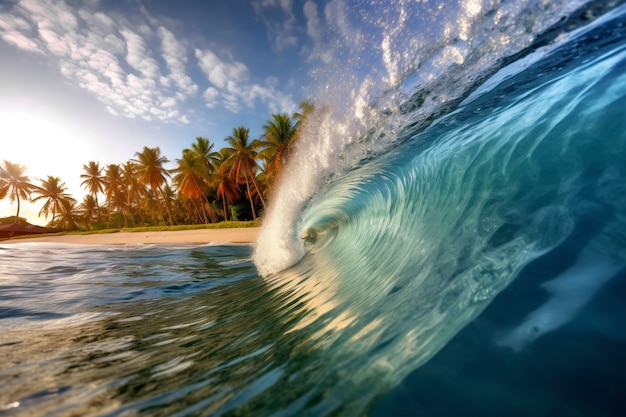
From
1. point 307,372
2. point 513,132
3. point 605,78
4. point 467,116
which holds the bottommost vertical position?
point 307,372

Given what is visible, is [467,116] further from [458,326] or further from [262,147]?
[262,147]

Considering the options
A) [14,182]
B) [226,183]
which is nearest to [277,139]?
[226,183]

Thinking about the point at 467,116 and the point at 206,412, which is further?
the point at 467,116

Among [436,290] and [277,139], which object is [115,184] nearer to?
[277,139]

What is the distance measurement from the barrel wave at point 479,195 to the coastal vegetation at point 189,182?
54.3ft

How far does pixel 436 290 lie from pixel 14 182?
59.5 meters

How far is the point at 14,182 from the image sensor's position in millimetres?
41594

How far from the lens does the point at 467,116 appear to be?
395 centimetres

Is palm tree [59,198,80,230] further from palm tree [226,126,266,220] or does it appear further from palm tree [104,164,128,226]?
palm tree [226,126,266,220]

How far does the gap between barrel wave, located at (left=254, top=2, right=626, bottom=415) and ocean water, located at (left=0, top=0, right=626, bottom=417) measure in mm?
14

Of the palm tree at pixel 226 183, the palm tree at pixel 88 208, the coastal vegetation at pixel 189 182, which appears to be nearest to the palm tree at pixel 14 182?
the coastal vegetation at pixel 189 182

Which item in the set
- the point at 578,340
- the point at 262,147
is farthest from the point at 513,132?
the point at 262,147

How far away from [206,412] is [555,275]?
4.88 ft

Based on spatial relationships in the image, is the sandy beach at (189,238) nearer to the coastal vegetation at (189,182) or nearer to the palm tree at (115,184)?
the coastal vegetation at (189,182)
